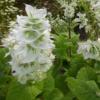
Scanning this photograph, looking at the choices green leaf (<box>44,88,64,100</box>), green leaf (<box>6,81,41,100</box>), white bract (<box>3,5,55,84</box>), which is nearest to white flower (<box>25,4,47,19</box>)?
white bract (<box>3,5,55,84</box>)

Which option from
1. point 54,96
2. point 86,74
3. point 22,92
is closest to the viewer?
point 22,92

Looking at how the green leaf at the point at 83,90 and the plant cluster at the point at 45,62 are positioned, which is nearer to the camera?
the plant cluster at the point at 45,62

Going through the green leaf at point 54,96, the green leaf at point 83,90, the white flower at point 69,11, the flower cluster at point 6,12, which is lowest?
the flower cluster at point 6,12

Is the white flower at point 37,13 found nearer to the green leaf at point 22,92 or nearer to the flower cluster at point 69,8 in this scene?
the green leaf at point 22,92

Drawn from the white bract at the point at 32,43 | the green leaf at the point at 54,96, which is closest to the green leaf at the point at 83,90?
the green leaf at the point at 54,96

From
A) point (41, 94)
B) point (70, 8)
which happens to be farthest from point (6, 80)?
point (70, 8)

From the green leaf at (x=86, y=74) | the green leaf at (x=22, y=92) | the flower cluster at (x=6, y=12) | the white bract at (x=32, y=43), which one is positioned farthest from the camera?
the flower cluster at (x=6, y=12)

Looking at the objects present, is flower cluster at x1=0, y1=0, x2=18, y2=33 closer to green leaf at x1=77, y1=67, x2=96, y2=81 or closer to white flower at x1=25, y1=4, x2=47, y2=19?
green leaf at x1=77, y1=67, x2=96, y2=81

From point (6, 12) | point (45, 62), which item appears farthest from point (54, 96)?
point (6, 12)

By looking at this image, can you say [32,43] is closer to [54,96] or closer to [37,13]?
[37,13]
